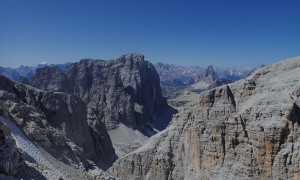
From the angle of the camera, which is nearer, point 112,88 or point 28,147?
point 28,147

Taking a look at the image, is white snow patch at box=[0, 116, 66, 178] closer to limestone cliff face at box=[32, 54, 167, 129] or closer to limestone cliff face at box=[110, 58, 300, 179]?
limestone cliff face at box=[110, 58, 300, 179]

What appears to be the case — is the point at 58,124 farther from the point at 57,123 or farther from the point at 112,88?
the point at 112,88

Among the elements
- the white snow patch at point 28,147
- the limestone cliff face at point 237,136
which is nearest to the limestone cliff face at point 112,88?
the limestone cliff face at point 237,136

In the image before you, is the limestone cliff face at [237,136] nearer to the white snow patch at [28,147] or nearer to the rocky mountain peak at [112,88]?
the white snow patch at [28,147]

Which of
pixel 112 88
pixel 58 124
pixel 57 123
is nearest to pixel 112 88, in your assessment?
pixel 112 88

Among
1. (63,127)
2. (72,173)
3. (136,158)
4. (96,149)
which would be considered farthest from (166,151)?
Result: (96,149)

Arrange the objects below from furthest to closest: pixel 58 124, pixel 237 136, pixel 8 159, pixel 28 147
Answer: pixel 58 124, pixel 237 136, pixel 28 147, pixel 8 159

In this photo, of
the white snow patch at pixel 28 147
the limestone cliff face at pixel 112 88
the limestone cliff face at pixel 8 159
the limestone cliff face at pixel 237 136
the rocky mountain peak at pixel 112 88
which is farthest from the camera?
the limestone cliff face at pixel 112 88
